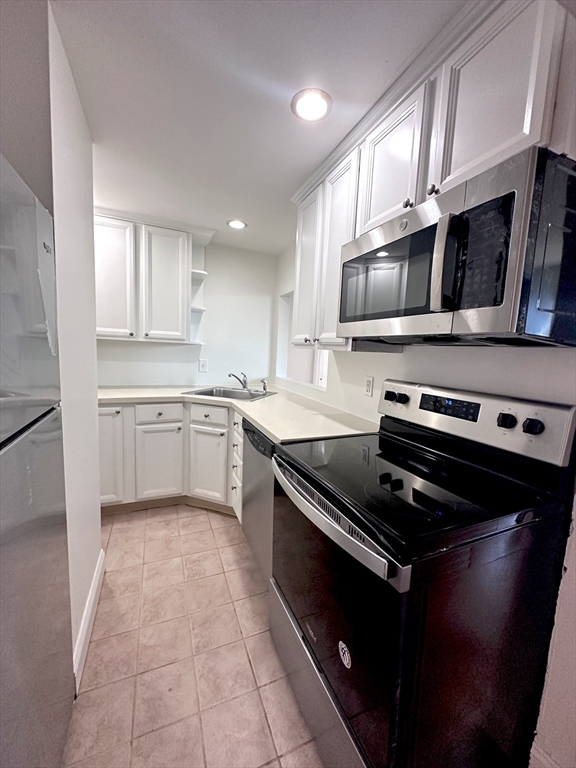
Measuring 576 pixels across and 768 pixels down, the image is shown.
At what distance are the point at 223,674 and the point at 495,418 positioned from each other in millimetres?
1487

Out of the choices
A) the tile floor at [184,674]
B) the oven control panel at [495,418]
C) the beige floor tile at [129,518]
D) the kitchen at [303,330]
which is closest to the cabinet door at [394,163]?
the kitchen at [303,330]

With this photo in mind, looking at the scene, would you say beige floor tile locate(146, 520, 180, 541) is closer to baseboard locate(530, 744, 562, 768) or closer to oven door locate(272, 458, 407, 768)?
oven door locate(272, 458, 407, 768)

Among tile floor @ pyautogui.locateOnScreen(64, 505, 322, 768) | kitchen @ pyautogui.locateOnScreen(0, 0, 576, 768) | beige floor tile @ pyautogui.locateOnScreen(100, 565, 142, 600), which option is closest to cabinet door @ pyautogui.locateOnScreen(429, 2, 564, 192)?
kitchen @ pyautogui.locateOnScreen(0, 0, 576, 768)

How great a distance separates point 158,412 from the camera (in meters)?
2.47

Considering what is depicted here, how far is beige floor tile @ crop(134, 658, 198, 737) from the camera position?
44.9 inches

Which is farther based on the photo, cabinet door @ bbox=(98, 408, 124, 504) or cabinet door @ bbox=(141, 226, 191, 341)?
cabinet door @ bbox=(141, 226, 191, 341)

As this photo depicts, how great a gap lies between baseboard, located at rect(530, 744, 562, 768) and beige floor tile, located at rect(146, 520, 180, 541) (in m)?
2.04

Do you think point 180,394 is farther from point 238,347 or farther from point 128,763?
point 128,763

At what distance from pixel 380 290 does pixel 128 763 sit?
1.83 metres

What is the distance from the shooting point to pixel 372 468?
3.60 ft

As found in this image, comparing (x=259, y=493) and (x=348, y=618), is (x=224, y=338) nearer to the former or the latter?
(x=259, y=493)

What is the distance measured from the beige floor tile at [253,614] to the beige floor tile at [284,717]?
0.87ft

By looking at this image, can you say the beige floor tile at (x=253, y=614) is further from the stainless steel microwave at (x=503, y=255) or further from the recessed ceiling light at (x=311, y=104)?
the recessed ceiling light at (x=311, y=104)

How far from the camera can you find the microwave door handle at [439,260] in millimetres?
867
